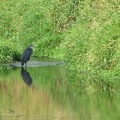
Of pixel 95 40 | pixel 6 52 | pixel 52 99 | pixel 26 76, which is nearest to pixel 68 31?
pixel 6 52

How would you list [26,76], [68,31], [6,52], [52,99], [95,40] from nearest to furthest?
[52,99] < [95,40] < [26,76] < [68,31] < [6,52]

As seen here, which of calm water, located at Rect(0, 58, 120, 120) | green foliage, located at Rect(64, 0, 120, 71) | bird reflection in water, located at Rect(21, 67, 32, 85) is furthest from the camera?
green foliage, located at Rect(64, 0, 120, 71)

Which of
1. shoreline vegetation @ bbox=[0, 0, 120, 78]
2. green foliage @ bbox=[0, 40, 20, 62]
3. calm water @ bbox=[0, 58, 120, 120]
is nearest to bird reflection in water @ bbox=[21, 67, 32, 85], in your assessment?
calm water @ bbox=[0, 58, 120, 120]

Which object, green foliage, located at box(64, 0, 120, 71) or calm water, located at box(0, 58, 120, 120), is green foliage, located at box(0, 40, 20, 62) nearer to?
green foliage, located at box(64, 0, 120, 71)

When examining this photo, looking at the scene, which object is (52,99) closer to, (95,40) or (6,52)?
(95,40)

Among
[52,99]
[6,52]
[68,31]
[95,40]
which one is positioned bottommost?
[52,99]

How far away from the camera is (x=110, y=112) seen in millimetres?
12219

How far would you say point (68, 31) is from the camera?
2344cm

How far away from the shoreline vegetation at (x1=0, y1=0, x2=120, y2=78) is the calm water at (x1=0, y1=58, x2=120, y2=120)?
2.85 ft

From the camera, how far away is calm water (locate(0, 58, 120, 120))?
11.9 meters

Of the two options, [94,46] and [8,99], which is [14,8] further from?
[8,99]

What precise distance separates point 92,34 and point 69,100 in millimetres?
6089

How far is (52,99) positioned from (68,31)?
928 centimetres

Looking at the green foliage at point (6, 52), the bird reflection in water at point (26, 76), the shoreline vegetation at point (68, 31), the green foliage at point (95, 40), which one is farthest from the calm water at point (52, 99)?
the green foliage at point (6, 52)
